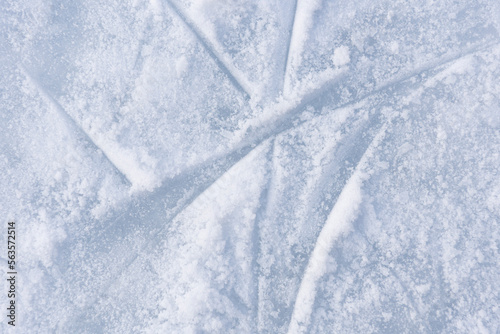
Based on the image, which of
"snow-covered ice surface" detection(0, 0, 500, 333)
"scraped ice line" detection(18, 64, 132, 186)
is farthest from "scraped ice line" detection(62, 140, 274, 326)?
"scraped ice line" detection(18, 64, 132, 186)

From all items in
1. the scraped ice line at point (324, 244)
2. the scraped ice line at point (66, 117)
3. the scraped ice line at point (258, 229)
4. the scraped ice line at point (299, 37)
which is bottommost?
the scraped ice line at point (324, 244)

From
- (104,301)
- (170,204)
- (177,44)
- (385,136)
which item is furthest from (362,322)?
(177,44)

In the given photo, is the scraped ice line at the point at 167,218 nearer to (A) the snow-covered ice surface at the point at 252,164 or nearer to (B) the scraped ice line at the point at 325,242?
(A) the snow-covered ice surface at the point at 252,164

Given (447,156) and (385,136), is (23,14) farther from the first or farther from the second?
(447,156)

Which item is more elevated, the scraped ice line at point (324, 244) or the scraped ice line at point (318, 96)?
the scraped ice line at point (318, 96)

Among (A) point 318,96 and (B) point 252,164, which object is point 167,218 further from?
(A) point 318,96

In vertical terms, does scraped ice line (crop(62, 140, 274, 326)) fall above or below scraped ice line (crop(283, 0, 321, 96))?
below

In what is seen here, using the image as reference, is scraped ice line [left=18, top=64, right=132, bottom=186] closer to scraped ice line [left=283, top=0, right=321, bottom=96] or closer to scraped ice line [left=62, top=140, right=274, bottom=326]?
scraped ice line [left=62, top=140, right=274, bottom=326]

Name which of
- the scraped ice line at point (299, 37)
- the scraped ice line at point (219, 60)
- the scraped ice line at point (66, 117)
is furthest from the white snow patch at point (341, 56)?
the scraped ice line at point (66, 117)
